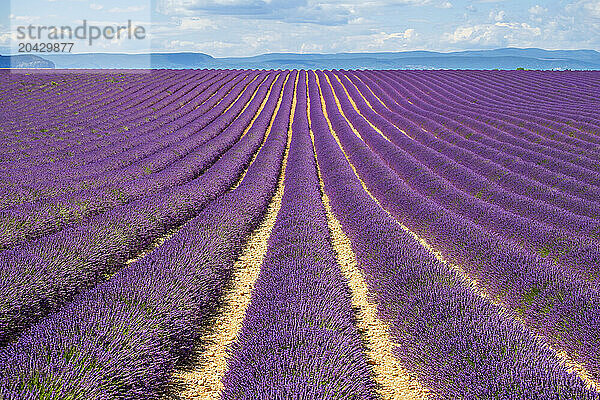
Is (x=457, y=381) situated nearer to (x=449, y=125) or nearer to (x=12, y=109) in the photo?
(x=449, y=125)

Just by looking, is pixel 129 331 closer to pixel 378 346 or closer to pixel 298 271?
pixel 298 271

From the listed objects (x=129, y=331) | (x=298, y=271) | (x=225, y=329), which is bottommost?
(x=225, y=329)

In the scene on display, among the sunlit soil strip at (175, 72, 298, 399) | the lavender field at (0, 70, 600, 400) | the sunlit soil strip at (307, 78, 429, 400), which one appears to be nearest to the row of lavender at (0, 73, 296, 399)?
the lavender field at (0, 70, 600, 400)

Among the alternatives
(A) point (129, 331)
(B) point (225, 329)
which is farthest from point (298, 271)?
(A) point (129, 331)

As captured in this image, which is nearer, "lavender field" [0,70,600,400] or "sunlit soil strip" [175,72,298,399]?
"lavender field" [0,70,600,400]

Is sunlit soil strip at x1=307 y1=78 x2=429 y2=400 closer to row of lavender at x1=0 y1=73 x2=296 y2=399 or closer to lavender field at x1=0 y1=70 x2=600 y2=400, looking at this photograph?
lavender field at x1=0 y1=70 x2=600 y2=400
